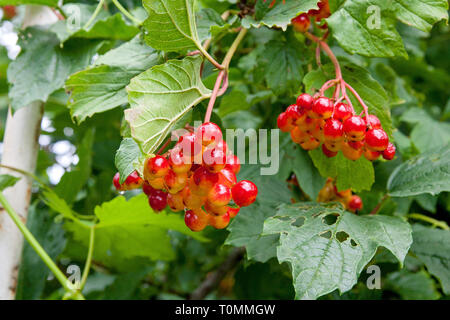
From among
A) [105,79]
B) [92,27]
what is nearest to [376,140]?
[105,79]

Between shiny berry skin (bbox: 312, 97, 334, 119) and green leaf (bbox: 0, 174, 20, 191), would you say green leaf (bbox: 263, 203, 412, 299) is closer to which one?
shiny berry skin (bbox: 312, 97, 334, 119)

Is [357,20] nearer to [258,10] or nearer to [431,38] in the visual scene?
[258,10]

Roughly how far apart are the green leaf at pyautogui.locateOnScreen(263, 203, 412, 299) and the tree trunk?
66 cm

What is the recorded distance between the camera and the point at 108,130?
175cm

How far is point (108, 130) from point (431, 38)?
156 cm

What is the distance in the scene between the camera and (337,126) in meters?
0.77

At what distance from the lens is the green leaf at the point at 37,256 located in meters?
1.27

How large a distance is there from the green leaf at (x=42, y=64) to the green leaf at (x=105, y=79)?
0.65 feet

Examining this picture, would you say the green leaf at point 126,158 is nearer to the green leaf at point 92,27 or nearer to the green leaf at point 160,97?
the green leaf at point 160,97

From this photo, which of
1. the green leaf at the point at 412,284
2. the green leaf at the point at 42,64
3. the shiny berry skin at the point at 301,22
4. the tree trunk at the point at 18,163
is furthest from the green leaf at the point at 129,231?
the green leaf at the point at 412,284

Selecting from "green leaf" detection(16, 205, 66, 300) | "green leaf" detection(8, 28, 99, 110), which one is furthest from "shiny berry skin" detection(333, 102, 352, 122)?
"green leaf" detection(16, 205, 66, 300)

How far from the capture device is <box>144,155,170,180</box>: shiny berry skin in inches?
25.2

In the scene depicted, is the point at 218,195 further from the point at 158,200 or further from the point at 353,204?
the point at 353,204
